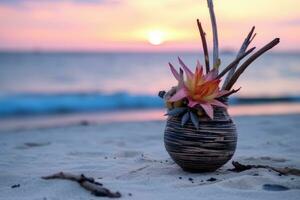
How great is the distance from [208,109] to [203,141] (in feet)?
0.61

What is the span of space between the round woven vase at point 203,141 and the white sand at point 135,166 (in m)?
0.10

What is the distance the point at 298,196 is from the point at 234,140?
553 millimetres

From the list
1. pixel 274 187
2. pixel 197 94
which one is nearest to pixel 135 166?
pixel 197 94

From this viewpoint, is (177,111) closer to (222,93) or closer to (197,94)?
(197,94)

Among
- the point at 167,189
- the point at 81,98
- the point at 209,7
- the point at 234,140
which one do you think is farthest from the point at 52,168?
the point at 81,98

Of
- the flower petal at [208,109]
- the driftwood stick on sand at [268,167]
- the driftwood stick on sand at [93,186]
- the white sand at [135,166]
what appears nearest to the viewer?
the driftwood stick on sand at [93,186]

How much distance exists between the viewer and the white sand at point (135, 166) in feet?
8.05

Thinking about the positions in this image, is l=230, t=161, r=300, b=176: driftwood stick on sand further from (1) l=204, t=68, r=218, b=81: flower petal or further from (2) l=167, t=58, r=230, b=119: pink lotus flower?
(1) l=204, t=68, r=218, b=81: flower petal

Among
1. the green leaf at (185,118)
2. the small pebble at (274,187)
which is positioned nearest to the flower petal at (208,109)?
the green leaf at (185,118)

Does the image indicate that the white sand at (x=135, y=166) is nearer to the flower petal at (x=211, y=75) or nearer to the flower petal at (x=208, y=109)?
the flower petal at (x=208, y=109)

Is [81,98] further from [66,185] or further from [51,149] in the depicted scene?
[66,185]

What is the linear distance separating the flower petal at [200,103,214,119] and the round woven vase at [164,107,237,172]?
6 cm

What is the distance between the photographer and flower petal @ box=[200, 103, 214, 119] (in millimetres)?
2688

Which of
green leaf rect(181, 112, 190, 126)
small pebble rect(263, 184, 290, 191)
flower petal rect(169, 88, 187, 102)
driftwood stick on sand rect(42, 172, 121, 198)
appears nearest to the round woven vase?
green leaf rect(181, 112, 190, 126)
